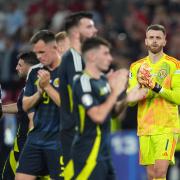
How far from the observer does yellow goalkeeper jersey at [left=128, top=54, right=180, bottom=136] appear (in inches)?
456

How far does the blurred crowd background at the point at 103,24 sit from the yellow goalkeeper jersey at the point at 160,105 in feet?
16.9

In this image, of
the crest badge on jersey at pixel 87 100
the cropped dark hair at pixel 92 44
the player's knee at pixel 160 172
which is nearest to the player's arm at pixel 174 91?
the player's knee at pixel 160 172

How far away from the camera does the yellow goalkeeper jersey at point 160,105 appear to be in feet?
38.0

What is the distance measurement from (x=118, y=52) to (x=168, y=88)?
7.38m

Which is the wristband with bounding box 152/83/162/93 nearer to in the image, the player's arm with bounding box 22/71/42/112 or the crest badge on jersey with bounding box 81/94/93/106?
the player's arm with bounding box 22/71/42/112

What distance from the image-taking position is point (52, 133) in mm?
10680

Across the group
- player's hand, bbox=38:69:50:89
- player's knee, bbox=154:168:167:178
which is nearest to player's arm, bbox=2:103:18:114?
player's hand, bbox=38:69:50:89

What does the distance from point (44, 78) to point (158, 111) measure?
2.16 meters

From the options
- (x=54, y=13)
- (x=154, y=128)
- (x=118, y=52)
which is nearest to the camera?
(x=154, y=128)

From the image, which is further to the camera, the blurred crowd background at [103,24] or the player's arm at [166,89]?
the blurred crowd background at [103,24]

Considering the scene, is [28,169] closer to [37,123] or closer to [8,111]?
[37,123]

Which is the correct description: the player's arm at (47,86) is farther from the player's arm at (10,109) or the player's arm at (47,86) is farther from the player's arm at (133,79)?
the player's arm at (10,109)

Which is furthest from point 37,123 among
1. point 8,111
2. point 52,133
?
point 8,111

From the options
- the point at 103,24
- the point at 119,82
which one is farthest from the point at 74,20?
the point at 103,24
